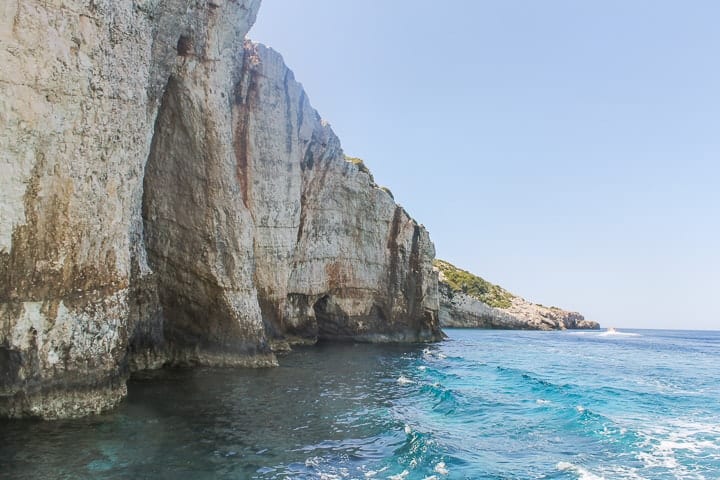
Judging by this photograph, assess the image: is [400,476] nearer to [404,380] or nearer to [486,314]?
[404,380]

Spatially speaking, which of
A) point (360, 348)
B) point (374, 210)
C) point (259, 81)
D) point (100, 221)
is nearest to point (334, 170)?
point (374, 210)

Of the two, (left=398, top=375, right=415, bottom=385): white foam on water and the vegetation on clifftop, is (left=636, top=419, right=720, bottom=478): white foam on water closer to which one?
(left=398, top=375, right=415, bottom=385): white foam on water

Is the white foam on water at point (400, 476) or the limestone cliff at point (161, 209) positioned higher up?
the limestone cliff at point (161, 209)

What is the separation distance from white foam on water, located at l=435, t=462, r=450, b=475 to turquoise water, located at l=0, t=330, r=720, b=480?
7 centimetres

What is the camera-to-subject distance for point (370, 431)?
48.8ft

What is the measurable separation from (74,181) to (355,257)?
96.5 ft

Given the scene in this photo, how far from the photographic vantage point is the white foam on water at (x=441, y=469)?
11852 millimetres

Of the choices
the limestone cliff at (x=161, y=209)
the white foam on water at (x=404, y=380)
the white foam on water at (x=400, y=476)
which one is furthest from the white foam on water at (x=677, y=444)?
the limestone cliff at (x=161, y=209)

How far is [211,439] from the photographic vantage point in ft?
42.3

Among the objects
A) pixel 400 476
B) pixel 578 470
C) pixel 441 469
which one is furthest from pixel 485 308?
pixel 400 476

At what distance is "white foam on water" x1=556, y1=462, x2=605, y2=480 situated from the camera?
11.8 m

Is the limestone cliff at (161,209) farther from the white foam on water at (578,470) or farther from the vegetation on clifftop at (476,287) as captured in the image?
the vegetation on clifftop at (476,287)

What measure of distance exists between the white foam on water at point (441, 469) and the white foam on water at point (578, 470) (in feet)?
9.48

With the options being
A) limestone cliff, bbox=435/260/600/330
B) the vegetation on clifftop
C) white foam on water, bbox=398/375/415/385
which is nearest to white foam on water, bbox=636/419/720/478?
white foam on water, bbox=398/375/415/385
